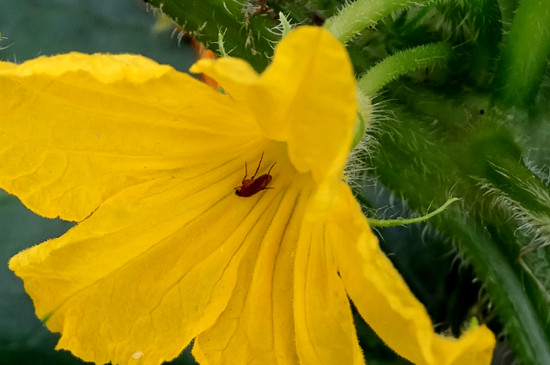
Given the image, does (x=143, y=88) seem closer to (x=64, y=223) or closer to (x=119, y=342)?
(x=119, y=342)

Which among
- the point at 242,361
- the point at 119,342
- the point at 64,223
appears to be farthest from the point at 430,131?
the point at 64,223

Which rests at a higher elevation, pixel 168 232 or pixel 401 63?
pixel 401 63

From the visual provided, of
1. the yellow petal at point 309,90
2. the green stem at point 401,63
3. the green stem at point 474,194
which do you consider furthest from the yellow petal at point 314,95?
the green stem at point 474,194

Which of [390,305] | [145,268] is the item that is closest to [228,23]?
[145,268]

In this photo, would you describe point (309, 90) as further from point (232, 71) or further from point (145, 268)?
point (145, 268)

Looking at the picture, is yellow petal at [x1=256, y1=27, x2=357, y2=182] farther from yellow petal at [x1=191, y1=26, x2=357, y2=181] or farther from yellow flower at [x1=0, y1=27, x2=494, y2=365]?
yellow flower at [x1=0, y1=27, x2=494, y2=365]

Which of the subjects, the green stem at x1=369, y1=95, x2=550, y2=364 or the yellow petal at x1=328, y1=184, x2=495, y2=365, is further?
the green stem at x1=369, y1=95, x2=550, y2=364

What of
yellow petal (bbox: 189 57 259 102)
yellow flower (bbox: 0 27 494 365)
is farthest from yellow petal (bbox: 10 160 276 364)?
yellow petal (bbox: 189 57 259 102)
